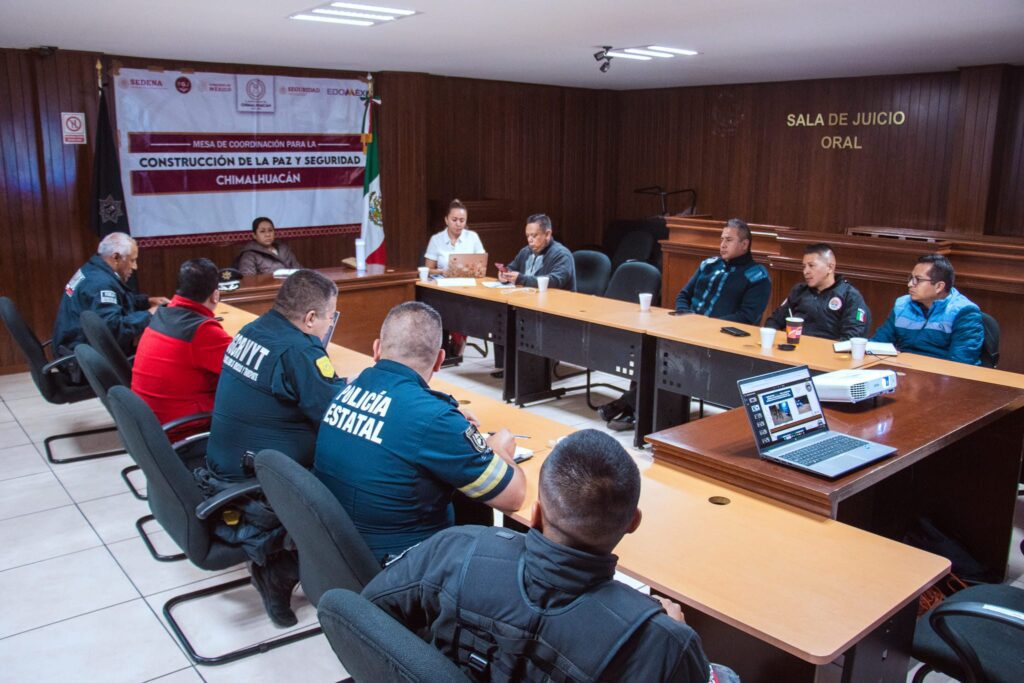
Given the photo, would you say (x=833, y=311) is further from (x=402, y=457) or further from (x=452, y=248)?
(x=402, y=457)

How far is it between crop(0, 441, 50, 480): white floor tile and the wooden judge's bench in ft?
18.2

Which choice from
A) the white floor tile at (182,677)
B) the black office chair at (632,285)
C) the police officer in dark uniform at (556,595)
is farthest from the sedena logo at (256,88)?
the police officer in dark uniform at (556,595)

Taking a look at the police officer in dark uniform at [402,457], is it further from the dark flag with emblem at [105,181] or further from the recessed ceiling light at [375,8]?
the dark flag with emblem at [105,181]

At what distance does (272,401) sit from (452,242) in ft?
14.1

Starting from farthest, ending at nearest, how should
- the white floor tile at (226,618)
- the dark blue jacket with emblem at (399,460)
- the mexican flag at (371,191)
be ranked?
the mexican flag at (371,191) → the white floor tile at (226,618) → the dark blue jacket with emblem at (399,460)

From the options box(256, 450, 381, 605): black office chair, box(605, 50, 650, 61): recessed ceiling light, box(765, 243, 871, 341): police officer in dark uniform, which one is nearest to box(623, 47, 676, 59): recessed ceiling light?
box(605, 50, 650, 61): recessed ceiling light

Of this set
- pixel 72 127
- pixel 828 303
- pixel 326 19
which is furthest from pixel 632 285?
pixel 72 127

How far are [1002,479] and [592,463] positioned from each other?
2.50 m

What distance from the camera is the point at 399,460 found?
6.81 ft

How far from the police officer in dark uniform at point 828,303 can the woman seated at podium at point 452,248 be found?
2665mm

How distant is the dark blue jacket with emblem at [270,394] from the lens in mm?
2654

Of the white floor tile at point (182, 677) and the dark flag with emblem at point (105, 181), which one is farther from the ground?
the dark flag with emblem at point (105, 181)

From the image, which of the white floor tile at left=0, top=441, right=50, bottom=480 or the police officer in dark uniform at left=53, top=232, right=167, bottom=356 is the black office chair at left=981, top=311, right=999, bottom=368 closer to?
the police officer in dark uniform at left=53, top=232, right=167, bottom=356

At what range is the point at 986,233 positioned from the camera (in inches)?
288
